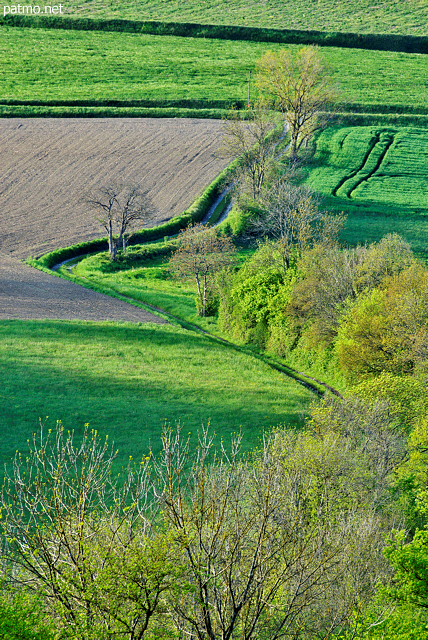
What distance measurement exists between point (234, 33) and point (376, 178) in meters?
83.7

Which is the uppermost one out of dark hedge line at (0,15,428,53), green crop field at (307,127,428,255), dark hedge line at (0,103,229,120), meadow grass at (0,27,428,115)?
dark hedge line at (0,15,428,53)

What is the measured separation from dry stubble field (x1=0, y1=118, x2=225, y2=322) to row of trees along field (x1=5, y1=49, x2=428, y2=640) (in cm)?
902

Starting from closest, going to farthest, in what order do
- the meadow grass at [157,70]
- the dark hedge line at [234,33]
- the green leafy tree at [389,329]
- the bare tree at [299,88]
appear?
the green leafy tree at [389,329], the bare tree at [299,88], the meadow grass at [157,70], the dark hedge line at [234,33]

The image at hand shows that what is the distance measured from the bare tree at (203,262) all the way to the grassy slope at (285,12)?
118772 millimetres

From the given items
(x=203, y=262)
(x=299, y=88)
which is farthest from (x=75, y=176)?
(x=203, y=262)

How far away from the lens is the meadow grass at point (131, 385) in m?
34.5

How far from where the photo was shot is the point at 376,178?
9738 centimetres

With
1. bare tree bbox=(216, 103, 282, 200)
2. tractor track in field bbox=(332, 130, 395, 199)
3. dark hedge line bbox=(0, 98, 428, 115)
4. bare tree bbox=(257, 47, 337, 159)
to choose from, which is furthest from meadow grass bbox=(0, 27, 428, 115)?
bare tree bbox=(216, 103, 282, 200)

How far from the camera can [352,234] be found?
77312 millimetres

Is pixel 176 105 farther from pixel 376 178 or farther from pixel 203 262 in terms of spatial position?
pixel 203 262

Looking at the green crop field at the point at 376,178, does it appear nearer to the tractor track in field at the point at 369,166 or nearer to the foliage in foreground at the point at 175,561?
the tractor track in field at the point at 369,166

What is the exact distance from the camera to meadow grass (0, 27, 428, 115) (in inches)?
4879

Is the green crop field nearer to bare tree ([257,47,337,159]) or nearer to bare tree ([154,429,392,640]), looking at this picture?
bare tree ([257,47,337,159])

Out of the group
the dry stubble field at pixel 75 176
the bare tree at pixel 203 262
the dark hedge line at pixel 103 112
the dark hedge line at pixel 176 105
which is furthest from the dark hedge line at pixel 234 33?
the bare tree at pixel 203 262
